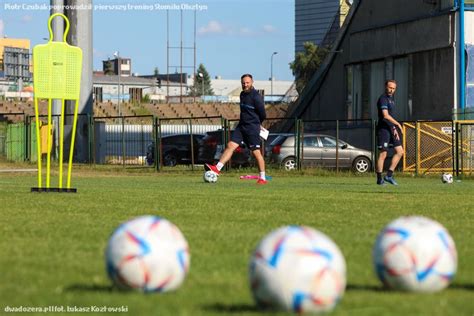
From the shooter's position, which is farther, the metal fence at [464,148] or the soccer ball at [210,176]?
the metal fence at [464,148]

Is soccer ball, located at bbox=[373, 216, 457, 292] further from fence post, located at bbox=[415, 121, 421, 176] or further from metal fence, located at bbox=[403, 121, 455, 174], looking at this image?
metal fence, located at bbox=[403, 121, 455, 174]

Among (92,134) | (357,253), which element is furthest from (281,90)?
(357,253)

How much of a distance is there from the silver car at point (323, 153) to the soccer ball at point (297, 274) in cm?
2951

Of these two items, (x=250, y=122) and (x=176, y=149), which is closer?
(x=250, y=122)

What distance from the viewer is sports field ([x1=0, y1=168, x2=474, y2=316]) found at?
6262 mm

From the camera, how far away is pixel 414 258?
257 inches

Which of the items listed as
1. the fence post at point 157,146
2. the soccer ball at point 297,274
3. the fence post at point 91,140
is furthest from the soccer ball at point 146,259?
the fence post at point 91,140

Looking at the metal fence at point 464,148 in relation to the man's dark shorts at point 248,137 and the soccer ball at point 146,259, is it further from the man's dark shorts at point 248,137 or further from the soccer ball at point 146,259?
the soccer ball at point 146,259

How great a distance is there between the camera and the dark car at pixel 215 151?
3641 cm

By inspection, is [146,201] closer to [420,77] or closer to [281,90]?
[420,77]

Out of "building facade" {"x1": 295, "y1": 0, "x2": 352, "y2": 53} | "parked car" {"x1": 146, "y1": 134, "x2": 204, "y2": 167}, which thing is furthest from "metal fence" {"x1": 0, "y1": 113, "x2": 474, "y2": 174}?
"building facade" {"x1": 295, "y1": 0, "x2": 352, "y2": 53}

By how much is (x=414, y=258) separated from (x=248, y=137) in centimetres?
1569

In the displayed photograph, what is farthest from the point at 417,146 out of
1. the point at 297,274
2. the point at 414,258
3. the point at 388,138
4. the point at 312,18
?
the point at 312,18

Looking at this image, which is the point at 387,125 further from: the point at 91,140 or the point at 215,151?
the point at 91,140
